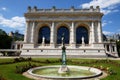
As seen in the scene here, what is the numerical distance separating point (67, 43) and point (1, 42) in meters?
37.0

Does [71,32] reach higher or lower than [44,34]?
higher

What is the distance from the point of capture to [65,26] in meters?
49.6

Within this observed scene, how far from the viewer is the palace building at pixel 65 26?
44.7m

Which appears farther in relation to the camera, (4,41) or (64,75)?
(4,41)

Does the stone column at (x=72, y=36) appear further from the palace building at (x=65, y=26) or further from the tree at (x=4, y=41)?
the tree at (x=4, y=41)

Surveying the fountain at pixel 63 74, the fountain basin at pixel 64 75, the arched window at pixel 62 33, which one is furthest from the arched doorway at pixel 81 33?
the fountain at pixel 63 74

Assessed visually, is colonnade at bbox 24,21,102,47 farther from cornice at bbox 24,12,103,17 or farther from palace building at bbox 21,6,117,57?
cornice at bbox 24,12,103,17

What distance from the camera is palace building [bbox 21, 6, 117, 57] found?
44.7 meters

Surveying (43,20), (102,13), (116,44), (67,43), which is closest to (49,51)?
(67,43)

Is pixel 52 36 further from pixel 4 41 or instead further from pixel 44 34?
pixel 4 41

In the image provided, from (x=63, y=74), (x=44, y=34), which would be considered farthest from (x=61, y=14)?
(x=63, y=74)

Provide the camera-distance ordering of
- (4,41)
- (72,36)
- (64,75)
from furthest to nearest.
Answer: (4,41) → (72,36) → (64,75)

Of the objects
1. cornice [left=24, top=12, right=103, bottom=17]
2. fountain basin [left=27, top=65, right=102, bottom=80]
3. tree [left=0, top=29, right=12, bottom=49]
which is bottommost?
fountain basin [left=27, top=65, right=102, bottom=80]

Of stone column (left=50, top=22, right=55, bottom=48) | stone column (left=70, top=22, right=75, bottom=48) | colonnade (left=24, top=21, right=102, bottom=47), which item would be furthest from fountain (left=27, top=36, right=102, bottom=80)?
colonnade (left=24, top=21, right=102, bottom=47)
